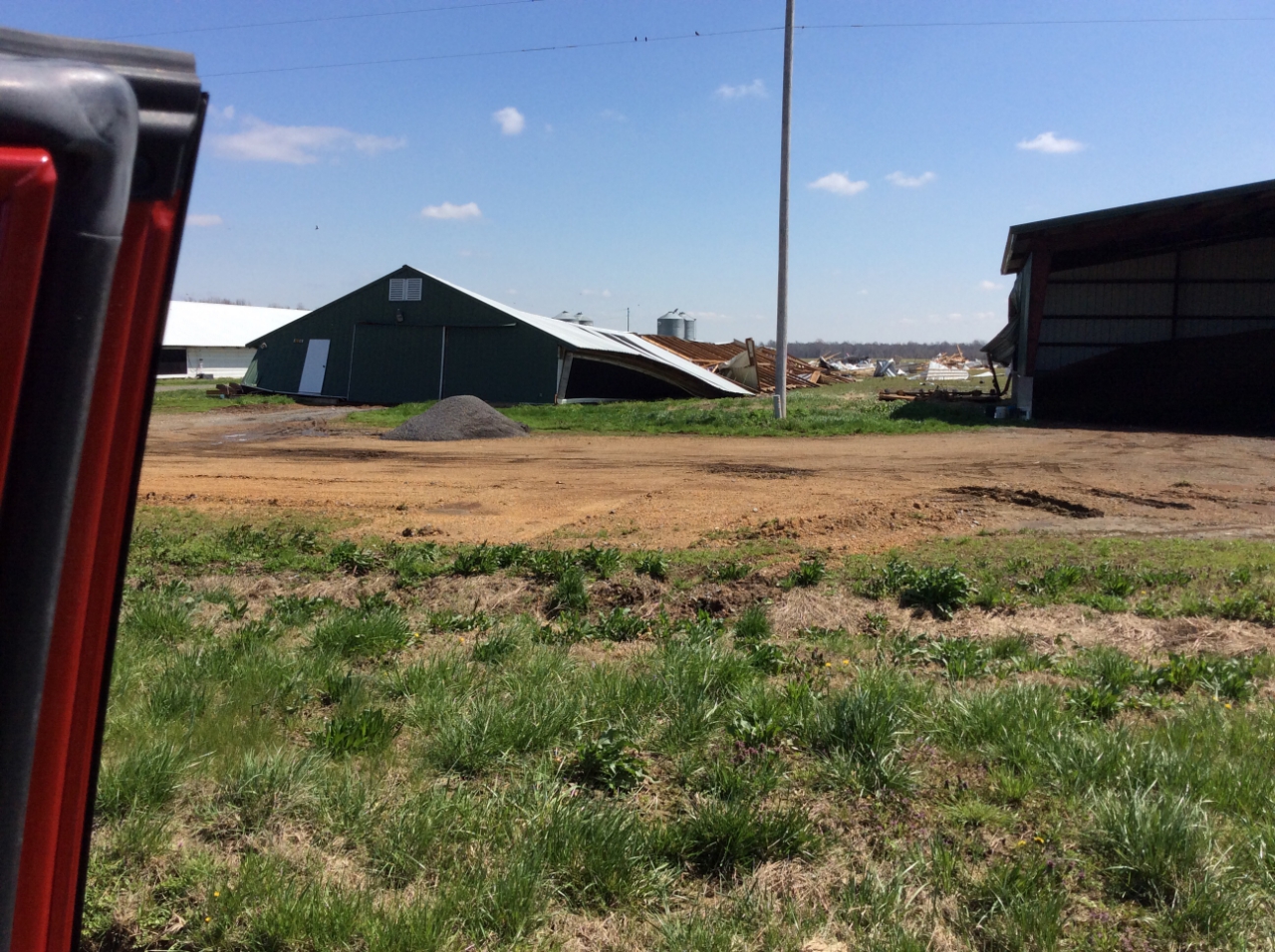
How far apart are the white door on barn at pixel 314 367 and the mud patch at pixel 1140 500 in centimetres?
2802

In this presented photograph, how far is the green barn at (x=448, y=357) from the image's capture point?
3075 cm

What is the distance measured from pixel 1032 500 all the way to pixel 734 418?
11954 mm

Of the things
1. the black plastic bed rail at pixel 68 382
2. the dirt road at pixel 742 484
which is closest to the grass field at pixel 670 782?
the black plastic bed rail at pixel 68 382

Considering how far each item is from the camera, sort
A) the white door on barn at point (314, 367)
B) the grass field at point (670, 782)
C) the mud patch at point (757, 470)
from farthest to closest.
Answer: the white door on barn at point (314, 367)
the mud patch at point (757, 470)
the grass field at point (670, 782)

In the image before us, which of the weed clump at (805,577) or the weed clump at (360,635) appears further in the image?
the weed clump at (805,577)

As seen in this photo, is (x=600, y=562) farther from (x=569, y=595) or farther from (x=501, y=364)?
(x=501, y=364)

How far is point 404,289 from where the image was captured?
1303 inches

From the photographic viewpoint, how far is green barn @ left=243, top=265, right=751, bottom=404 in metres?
30.8

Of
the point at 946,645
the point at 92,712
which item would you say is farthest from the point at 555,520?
the point at 92,712

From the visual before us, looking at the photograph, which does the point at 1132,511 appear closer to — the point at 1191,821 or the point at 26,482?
the point at 1191,821

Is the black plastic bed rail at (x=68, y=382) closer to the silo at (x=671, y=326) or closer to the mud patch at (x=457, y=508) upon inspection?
the mud patch at (x=457, y=508)

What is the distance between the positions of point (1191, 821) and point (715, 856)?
1806 millimetres

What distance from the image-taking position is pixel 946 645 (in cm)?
620

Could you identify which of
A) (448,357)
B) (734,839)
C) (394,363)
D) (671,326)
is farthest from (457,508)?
(671,326)
